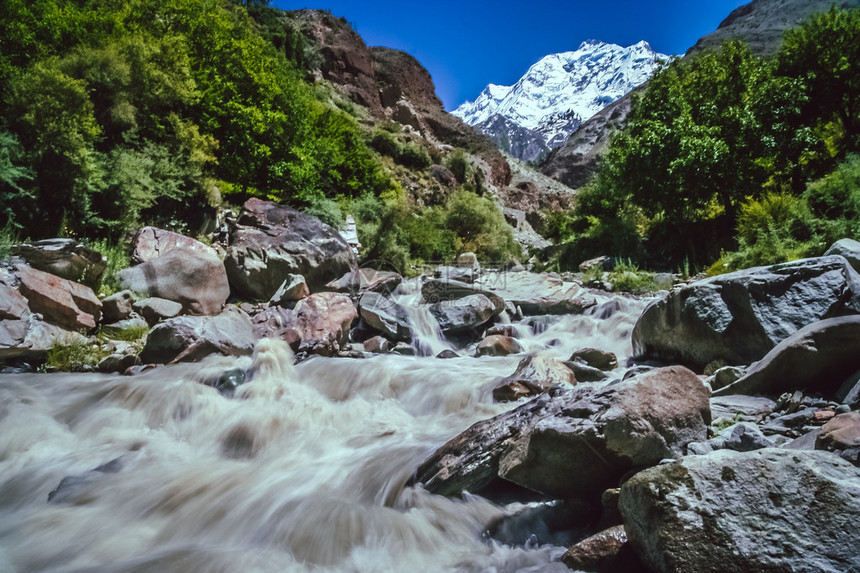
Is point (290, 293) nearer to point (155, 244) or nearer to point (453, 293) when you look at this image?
point (155, 244)

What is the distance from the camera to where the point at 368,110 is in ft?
122

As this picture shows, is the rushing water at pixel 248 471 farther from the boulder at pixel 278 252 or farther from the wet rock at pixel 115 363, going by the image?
the boulder at pixel 278 252

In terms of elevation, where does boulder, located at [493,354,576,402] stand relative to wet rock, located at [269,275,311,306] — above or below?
below

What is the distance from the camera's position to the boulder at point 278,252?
28.8 ft

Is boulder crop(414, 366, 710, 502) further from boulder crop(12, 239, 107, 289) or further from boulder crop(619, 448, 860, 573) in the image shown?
boulder crop(12, 239, 107, 289)

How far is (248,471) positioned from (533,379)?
3.15m

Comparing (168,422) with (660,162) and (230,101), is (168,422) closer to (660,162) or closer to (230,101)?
(230,101)

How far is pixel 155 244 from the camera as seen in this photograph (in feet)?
26.3

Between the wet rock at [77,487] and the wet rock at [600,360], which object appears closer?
the wet rock at [77,487]

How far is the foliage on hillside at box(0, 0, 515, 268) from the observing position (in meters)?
6.75

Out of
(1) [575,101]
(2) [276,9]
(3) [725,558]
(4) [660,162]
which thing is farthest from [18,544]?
(1) [575,101]

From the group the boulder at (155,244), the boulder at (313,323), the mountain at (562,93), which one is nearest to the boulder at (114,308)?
the boulder at (155,244)

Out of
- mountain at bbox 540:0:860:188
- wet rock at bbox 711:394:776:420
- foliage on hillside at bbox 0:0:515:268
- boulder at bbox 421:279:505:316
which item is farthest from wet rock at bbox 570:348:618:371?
mountain at bbox 540:0:860:188

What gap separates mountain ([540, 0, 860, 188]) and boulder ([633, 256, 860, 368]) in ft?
101
